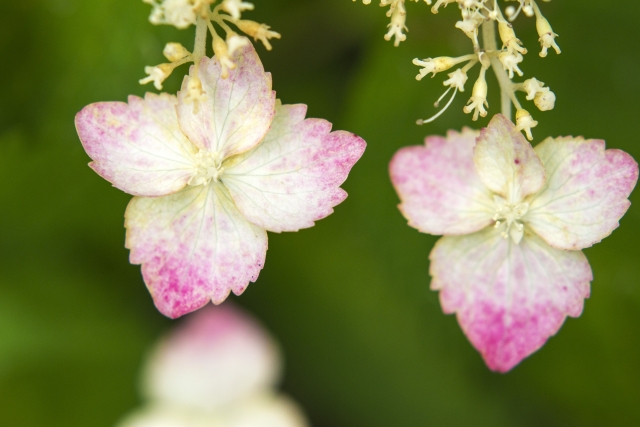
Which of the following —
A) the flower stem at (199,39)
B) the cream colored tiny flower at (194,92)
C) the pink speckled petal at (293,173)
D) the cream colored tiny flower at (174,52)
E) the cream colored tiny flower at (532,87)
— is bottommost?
the pink speckled petal at (293,173)

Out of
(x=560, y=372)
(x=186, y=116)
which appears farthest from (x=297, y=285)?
(x=186, y=116)

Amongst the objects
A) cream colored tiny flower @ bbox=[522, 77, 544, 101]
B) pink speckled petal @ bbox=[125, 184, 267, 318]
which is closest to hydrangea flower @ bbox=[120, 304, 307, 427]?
pink speckled petal @ bbox=[125, 184, 267, 318]

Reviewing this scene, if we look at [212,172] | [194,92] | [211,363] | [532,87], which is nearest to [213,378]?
[211,363]

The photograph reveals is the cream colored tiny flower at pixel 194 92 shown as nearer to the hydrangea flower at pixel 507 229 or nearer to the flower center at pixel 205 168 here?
the flower center at pixel 205 168

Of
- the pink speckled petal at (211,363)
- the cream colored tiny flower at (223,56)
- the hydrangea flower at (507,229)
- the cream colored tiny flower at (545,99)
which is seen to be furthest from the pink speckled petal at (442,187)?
the pink speckled petal at (211,363)

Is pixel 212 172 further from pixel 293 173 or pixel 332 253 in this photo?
pixel 332 253

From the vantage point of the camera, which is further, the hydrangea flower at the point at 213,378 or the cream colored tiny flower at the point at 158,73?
the hydrangea flower at the point at 213,378
